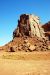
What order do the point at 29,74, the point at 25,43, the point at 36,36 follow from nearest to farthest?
the point at 29,74
the point at 25,43
the point at 36,36

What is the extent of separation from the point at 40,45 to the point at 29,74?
41621mm

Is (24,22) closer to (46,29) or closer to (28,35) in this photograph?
(28,35)

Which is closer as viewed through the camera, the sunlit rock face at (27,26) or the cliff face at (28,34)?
the cliff face at (28,34)

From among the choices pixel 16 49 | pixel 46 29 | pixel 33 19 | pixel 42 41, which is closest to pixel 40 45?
pixel 42 41

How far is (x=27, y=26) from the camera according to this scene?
2509 inches

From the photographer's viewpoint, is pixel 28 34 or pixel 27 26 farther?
pixel 27 26

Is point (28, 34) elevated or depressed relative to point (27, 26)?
depressed

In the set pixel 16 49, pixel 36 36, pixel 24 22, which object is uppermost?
pixel 24 22

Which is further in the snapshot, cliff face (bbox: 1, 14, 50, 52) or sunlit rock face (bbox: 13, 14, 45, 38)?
sunlit rock face (bbox: 13, 14, 45, 38)

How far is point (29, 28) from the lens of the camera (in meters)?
63.5

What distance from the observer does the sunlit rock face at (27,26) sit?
63469 mm

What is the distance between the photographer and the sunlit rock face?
63.5m

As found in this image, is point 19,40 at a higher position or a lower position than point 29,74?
higher

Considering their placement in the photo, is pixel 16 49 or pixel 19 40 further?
pixel 19 40
